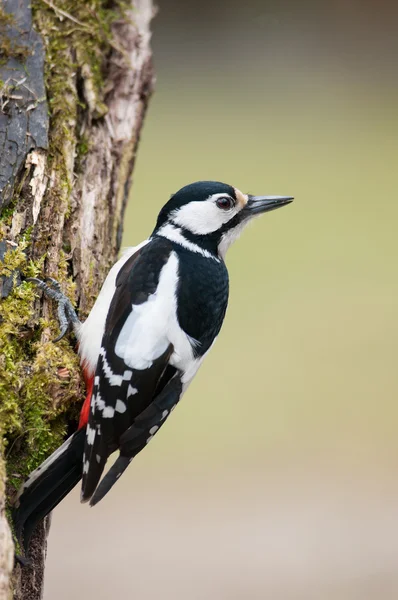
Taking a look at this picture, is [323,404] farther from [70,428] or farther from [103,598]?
[70,428]

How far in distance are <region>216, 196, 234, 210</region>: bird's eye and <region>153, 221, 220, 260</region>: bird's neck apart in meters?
0.11

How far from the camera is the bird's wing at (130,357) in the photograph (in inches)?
99.8

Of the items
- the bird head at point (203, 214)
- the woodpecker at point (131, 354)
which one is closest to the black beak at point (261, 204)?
the bird head at point (203, 214)

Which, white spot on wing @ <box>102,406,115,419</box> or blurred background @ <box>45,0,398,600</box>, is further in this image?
blurred background @ <box>45,0,398,600</box>

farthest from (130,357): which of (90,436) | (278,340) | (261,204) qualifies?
(278,340)

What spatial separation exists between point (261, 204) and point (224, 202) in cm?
20

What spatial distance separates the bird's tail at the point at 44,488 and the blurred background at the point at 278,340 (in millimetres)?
2017

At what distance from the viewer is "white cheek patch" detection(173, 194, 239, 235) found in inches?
120

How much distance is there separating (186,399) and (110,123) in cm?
303

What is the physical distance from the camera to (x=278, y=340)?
6707 millimetres

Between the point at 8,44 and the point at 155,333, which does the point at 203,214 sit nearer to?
the point at 155,333

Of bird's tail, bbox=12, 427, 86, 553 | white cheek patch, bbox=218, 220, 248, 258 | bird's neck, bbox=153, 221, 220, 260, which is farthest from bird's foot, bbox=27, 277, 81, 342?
white cheek patch, bbox=218, 220, 248, 258

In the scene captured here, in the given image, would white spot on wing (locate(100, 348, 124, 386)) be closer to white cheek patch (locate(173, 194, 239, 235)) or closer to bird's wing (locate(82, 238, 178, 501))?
bird's wing (locate(82, 238, 178, 501))

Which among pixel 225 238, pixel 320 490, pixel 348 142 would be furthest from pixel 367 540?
pixel 348 142
